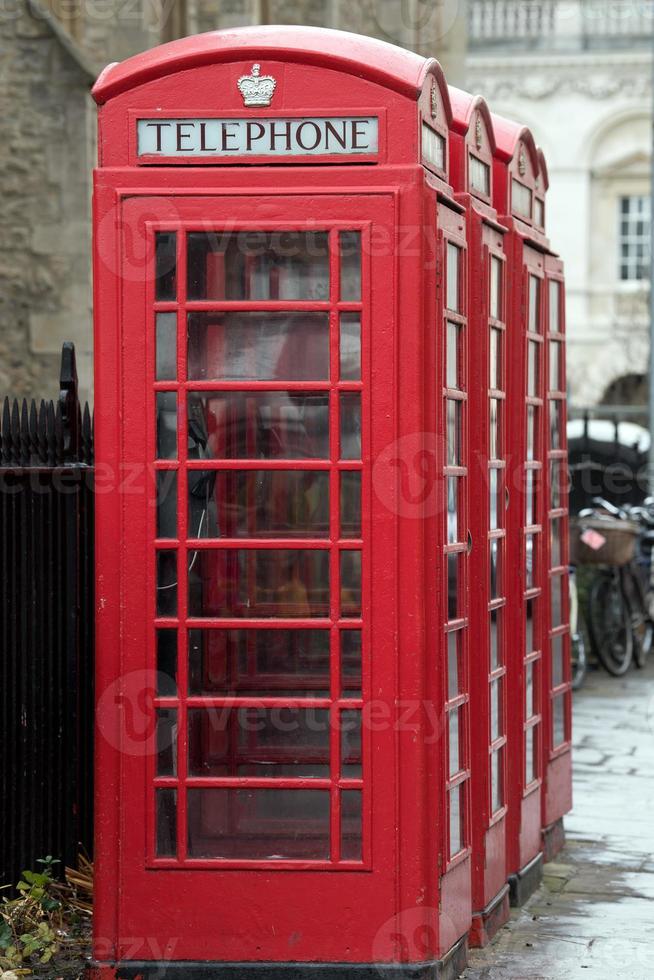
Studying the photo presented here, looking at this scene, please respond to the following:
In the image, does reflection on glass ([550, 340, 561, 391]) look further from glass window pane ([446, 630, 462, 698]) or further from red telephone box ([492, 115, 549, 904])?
glass window pane ([446, 630, 462, 698])

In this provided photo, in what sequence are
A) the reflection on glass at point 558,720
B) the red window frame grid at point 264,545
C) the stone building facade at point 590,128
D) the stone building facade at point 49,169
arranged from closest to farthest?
the red window frame grid at point 264,545 → the reflection on glass at point 558,720 → the stone building facade at point 49,169 → the stone building facade at point 590,128

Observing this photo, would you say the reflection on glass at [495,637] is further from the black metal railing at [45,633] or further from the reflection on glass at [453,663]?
the black metal railing at [45,633]

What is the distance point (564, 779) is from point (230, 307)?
3315mm

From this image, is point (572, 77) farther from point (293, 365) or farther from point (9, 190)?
point (293, 365)

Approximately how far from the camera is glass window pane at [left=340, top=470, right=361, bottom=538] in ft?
16.1

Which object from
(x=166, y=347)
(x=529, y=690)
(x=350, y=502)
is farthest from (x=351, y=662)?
(x=529, y=690)

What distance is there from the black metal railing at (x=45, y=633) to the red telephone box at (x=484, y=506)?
1.34m

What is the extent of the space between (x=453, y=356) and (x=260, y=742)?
4.46 feet

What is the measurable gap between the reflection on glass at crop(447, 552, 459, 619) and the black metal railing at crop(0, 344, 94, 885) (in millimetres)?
1345

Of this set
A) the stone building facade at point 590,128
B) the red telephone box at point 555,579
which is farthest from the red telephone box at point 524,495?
the stone building facade at point 590,128

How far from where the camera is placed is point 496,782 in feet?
20.0

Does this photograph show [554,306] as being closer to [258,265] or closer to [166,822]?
[258,265]

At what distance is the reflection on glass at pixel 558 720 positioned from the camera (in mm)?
7223

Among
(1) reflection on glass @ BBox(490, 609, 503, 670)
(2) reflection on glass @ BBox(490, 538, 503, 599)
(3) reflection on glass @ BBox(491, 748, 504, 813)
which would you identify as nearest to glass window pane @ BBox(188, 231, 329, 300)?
(2) reflection on glass @ BBox(490, 538, 503, 599)
